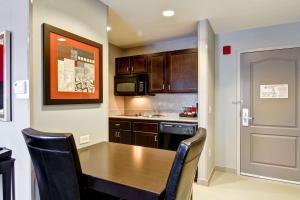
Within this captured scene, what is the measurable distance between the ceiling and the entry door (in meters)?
0.60

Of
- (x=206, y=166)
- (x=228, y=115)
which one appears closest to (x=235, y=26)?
(x=228, y=115)

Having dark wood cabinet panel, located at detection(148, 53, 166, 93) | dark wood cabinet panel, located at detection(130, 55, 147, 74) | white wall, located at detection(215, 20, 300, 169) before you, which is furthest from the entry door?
dark wood cabinet panel, located at detection(130, 55, 147, 74)

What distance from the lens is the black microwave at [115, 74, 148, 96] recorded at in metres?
3.75

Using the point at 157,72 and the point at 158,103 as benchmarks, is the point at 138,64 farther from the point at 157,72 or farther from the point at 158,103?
the point at 158,103

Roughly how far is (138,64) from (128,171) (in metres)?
2.79

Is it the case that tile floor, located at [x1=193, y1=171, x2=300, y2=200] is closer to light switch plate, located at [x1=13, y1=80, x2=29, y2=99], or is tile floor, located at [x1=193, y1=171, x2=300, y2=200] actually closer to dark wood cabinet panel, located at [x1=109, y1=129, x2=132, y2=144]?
dark wood cabinet panel, located at [x1=109, y1=129, x2=132, y2=144]

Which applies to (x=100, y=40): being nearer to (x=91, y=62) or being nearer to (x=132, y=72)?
(x=91, y=62)

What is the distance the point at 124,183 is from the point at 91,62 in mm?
1425

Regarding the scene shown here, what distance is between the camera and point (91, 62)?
2102 mm

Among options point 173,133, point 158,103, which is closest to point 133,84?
point 158,103

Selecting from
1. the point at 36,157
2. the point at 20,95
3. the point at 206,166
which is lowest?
the point at 206,166

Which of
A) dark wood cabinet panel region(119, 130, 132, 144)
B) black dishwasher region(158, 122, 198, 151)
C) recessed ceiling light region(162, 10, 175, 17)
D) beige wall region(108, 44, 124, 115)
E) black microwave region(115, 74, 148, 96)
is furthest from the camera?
beige wall region(108, 44, 124, 115)

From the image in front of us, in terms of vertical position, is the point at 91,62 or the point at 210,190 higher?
the point at 91,62

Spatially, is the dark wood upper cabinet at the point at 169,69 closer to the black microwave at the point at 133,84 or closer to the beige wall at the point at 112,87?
the black microwave at the point at 133,84
